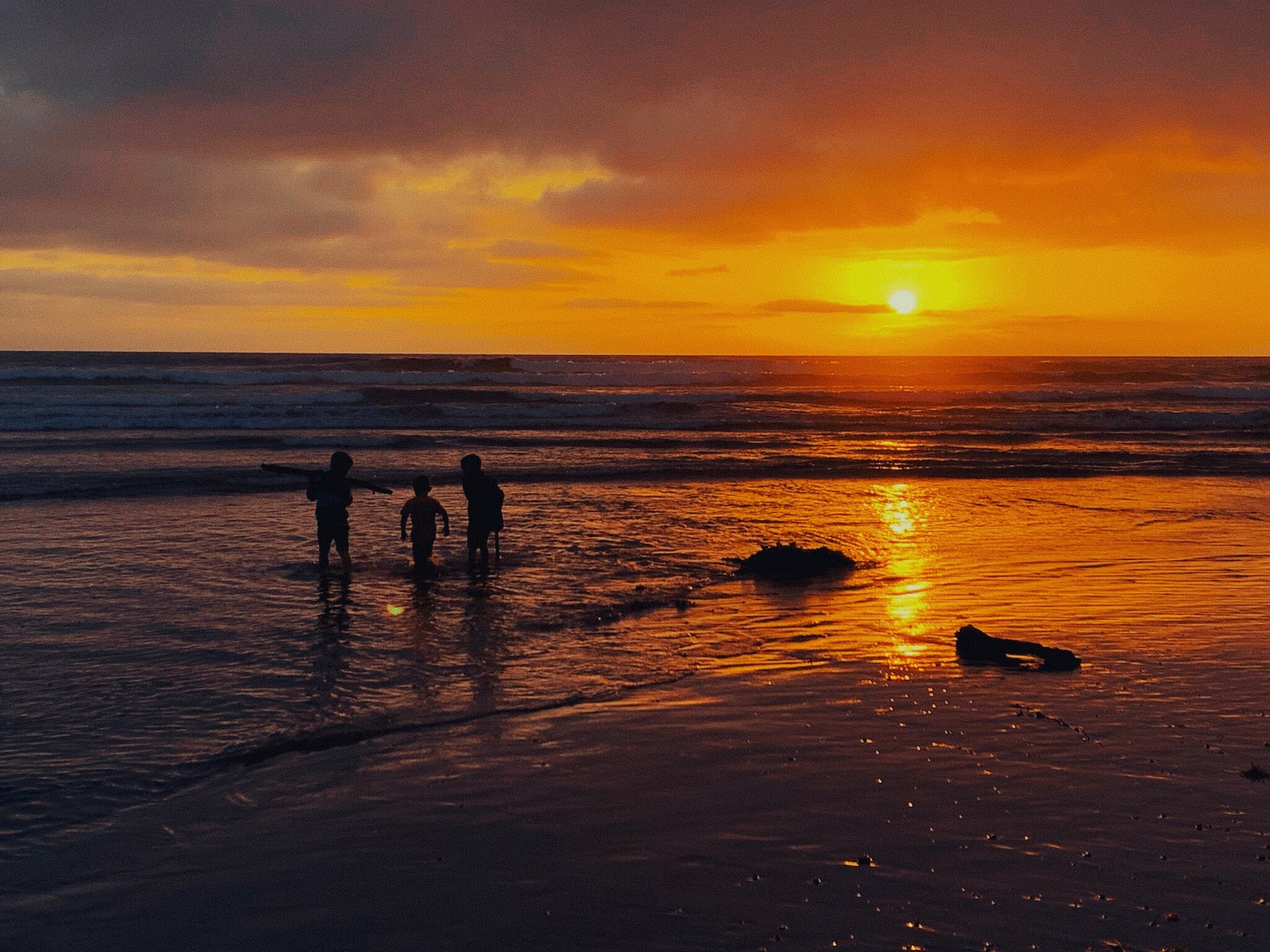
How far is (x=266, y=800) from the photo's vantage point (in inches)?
222

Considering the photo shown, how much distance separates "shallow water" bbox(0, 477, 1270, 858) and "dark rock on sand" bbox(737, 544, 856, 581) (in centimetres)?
31

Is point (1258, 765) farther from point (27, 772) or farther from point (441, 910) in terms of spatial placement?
point (27, 772)

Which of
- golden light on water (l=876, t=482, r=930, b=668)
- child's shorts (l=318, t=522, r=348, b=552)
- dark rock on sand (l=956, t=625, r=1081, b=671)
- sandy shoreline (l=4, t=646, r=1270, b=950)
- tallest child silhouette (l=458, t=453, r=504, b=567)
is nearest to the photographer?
sandy shoreline (l=4, t=646, r=1270, b=950)

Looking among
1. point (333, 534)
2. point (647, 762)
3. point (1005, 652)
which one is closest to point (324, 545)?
point (333, 534)

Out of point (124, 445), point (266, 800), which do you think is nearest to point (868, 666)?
point (266, 800)

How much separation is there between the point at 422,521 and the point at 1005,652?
6.90 metres

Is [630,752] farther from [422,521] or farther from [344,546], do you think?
[344,546]

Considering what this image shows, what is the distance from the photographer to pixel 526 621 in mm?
9953

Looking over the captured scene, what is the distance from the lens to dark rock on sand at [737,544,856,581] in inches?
476

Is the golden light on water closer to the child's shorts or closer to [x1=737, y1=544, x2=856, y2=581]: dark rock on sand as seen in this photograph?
[x1=737, y1=544, x2=856, y2=581]: dark rock on sand

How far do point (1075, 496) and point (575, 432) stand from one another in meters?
19.2

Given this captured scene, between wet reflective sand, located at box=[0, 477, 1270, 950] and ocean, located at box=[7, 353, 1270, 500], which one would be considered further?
ocean, located at box=[7, 353, 1270, 500]

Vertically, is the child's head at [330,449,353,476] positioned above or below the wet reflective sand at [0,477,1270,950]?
above

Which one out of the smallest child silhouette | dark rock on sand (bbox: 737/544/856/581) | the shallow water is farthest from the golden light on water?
the smallest child silhouette
